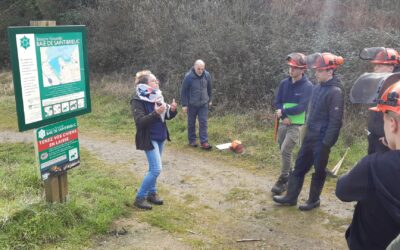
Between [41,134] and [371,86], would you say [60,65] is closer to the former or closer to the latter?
[41,134]

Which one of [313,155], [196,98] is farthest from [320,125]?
[196,98]

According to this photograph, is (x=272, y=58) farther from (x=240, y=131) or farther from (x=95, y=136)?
(x=95, y=136)

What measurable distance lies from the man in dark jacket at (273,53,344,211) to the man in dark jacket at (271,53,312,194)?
47 cm

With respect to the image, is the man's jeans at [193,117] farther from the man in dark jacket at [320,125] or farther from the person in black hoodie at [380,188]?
the person in black hoodie at [380,188]

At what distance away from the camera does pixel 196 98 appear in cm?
911

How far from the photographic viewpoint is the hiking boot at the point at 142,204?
5566mm

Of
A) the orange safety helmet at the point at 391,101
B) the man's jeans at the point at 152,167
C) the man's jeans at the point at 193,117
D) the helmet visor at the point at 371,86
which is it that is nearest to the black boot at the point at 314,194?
the man's jeans at the point at 152,167

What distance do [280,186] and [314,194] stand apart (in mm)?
716

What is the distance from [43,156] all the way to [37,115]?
1.58 ft

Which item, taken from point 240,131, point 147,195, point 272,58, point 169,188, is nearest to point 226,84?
point 272,58

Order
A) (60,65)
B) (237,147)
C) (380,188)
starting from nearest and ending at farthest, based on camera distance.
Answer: (380,188), (60,65), (237,147)

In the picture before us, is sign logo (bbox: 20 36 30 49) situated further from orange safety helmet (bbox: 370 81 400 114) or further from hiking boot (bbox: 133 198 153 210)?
orange safety helmet (bbox: 370 81 400 114)

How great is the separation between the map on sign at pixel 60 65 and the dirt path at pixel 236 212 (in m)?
1.83

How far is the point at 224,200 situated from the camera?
243 inches
